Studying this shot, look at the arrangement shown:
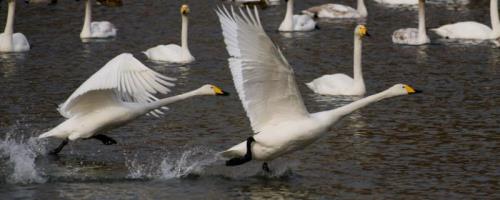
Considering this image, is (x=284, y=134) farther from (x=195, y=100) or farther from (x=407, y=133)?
(x=195, y=100)

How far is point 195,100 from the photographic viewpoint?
19000mm

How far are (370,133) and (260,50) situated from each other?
175 inches

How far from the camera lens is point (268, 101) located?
1301cm

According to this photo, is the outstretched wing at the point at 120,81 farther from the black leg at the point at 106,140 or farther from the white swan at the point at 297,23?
the white swan at the point at 297,23

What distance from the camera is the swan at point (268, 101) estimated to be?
1231cm

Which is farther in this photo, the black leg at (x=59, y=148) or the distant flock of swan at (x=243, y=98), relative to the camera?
the black leg at (x=59, y=148)

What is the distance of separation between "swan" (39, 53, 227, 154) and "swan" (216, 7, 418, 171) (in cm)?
92

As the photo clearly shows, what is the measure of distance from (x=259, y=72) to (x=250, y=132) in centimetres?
405

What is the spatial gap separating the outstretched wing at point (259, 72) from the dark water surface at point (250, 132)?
776 mm

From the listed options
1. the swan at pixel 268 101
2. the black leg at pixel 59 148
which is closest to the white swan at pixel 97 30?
the black leg at pixel 59 148

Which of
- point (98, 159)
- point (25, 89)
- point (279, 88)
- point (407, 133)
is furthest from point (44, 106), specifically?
point (279, 88)

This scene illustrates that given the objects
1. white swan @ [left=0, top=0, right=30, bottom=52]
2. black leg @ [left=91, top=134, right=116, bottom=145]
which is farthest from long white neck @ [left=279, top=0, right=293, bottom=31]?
black leg @ [left=91, top=134, right=116, bottom=145]

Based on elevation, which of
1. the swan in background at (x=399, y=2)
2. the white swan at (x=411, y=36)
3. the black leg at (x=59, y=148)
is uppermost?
the black leg at (x=59, y=148)

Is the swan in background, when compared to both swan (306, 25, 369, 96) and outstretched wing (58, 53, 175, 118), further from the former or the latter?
outstretched wing (58, 53, 175, 118)
